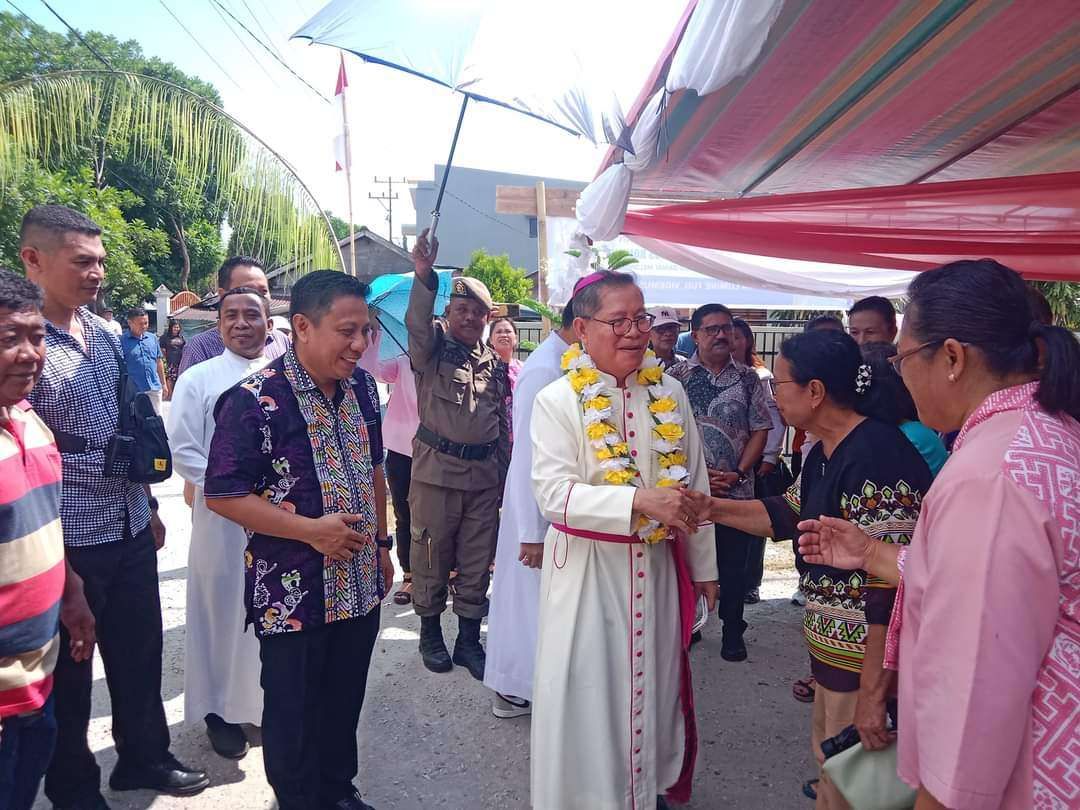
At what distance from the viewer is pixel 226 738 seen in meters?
3.24

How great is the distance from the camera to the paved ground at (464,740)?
9.84ft

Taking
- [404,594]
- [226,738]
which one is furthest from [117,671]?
[404,594]

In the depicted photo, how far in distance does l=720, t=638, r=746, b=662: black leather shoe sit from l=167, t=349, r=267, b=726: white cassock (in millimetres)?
2736

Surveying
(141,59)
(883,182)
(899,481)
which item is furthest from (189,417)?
(141,59)

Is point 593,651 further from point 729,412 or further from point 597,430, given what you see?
point 729,412

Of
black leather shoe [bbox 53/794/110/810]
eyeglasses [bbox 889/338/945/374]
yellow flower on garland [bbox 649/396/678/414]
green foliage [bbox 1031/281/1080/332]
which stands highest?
green foliage [bbox 1031/281/1080/332]

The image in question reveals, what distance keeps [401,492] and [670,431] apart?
3274mm

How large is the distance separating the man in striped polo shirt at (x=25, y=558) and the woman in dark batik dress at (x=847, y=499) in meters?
2.22

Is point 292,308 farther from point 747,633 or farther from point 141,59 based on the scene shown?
point 141,59

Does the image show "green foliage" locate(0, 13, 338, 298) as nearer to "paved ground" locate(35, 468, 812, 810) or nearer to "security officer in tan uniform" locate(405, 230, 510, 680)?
"security officer in tan uniform" locate(405, 230, 510, 680)

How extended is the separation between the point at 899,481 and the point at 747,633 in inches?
119

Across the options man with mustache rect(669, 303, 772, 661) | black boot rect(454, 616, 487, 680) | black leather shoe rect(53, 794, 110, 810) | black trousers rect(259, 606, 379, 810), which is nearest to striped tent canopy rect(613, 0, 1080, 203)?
man with mustache rect(669, 303, 772, 661)

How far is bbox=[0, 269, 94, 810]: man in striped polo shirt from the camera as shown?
1762 mm

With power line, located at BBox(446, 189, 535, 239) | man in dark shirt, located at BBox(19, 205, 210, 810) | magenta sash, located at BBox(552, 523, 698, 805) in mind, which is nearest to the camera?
man in dark shirt, located at BBox(19, 205, 210, 810)
